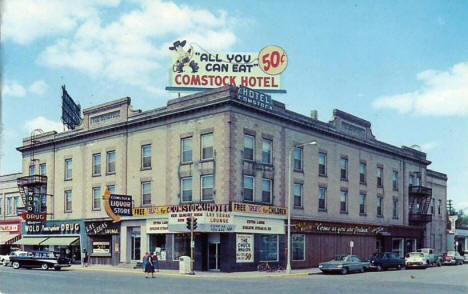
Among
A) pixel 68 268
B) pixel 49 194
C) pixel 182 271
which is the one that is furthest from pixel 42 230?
pixel 182 271

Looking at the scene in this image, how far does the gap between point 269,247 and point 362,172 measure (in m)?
16.5

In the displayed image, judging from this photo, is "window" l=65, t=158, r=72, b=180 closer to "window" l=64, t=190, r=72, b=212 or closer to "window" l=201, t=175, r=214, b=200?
"window" l=64, t=190, r=72, b=212

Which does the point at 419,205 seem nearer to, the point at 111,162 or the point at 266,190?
the point at 266,190

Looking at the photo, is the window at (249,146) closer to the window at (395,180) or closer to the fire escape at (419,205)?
the window at (395,180)

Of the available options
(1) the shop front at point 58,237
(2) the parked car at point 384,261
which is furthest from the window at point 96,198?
(2) the parked car at point 384,261

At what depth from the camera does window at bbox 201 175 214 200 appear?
1561 inches

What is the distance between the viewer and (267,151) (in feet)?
139

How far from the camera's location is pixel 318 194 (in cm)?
4738

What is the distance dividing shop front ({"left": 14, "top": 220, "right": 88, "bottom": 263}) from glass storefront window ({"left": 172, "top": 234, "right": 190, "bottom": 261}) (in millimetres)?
10541

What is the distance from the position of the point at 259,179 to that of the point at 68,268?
1664cm

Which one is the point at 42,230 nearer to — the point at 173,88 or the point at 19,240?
the point at 19,240

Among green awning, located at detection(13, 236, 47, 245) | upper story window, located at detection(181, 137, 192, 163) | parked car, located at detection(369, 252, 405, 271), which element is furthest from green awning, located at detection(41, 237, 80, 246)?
parked car, located at detection(369, 252, 405, 271)

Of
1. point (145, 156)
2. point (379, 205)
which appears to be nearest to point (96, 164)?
point (145, 156)

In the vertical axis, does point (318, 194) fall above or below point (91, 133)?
below
